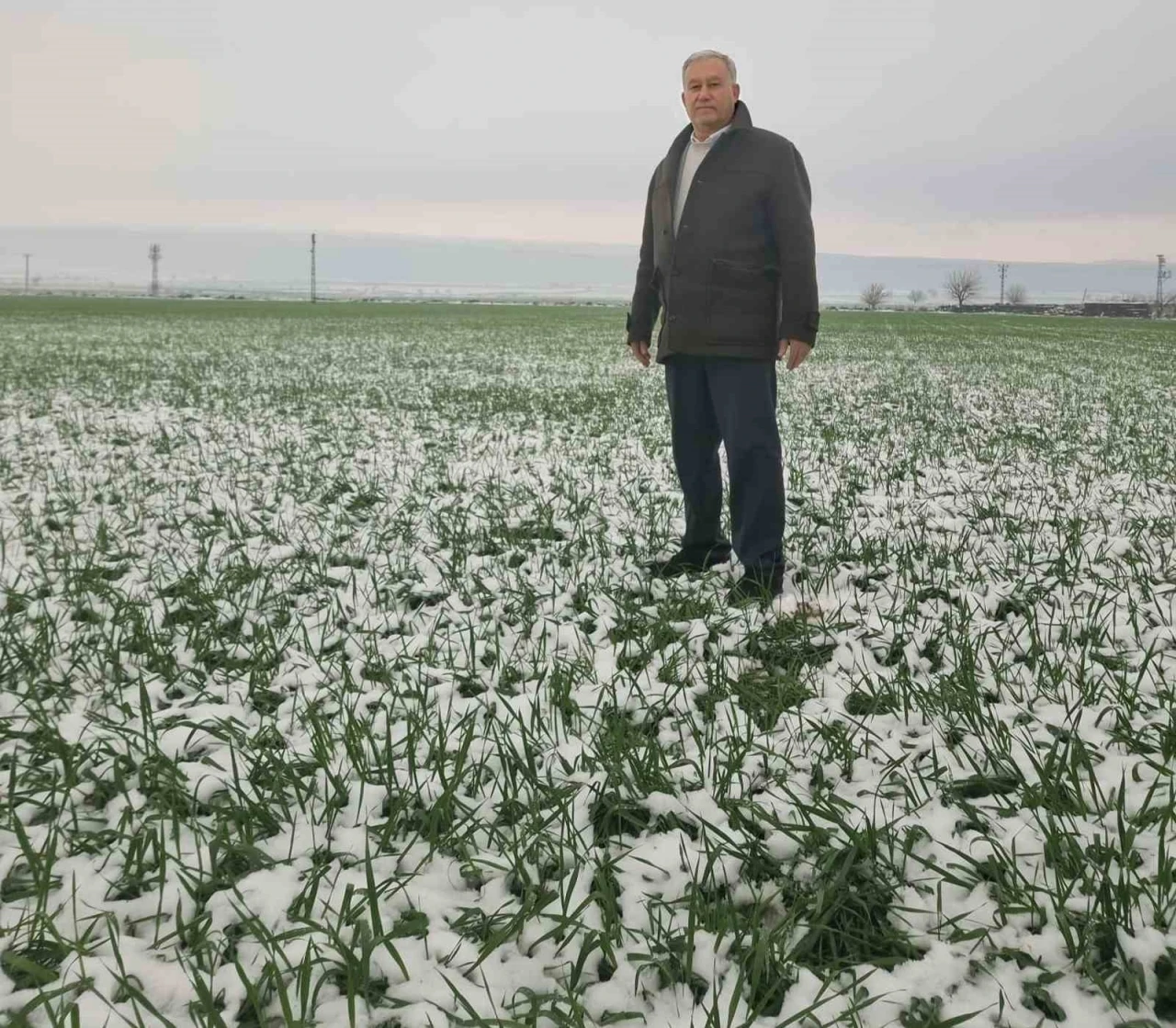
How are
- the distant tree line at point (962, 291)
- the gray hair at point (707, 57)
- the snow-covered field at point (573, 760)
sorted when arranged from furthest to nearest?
the distant tree line at point (962, 291) < the gray hair at point (707, 57) < the snow-covered field at point (573, 760)

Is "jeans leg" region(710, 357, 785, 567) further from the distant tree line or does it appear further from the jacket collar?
the distant tree line

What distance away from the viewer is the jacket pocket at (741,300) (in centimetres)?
429

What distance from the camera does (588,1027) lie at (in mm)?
1797

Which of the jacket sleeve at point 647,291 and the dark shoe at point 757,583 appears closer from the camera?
the dark shoe at point 757,583

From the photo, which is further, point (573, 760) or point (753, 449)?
point (753, 449)

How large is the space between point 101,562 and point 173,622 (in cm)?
128

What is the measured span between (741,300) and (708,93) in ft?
3.30

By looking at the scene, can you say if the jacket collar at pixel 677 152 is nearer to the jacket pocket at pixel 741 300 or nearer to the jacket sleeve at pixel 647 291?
the jacket sleeve at pixel 647 291

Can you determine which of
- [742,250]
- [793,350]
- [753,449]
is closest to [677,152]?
[742,250]

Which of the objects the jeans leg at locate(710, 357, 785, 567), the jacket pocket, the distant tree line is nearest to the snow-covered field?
the jeans leg at locate(710, 357, 785, 567)

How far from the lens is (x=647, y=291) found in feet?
16.0

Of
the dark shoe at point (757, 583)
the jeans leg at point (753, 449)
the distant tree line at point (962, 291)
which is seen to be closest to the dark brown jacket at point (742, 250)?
the jeans leg at point (753, 449)

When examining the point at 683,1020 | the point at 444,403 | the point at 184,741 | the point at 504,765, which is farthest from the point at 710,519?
the point at 444,403

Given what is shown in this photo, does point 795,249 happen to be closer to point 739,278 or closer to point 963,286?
point 739,278
